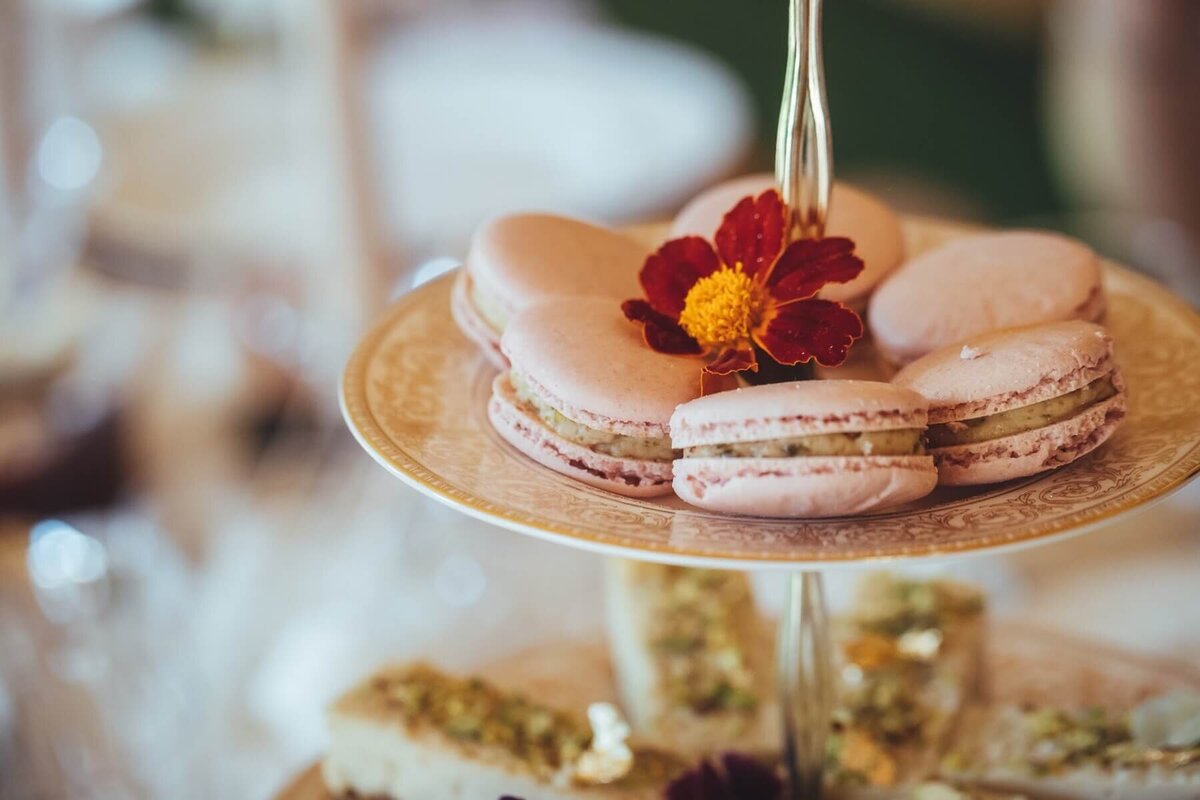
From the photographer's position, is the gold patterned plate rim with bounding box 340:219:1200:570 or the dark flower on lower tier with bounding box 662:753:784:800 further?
the dark flower on lower tier with bounding box 662:753:784:800

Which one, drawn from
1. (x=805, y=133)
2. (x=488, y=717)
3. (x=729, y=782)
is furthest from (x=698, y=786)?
(x=805, y=133)

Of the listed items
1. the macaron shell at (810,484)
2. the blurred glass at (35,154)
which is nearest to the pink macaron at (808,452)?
the macaron shell at (810,484)

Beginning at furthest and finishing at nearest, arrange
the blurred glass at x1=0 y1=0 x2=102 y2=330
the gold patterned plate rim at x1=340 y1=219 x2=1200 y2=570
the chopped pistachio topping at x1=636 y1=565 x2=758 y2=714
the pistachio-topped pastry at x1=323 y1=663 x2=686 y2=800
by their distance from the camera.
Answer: the blurred glass at x1=0 y1=0 x2=102 y2=330
the chopped pistachio topping at x1=636 y1=565 x2=758 y2=714
the pistachio-topped pastry at x1=323 y1=663 x2=686 y2=800
the gold patterned plate rim at x1=340 y1=219 x2=1200 y2=570

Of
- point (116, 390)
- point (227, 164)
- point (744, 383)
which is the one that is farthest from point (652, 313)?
point (116, 390)

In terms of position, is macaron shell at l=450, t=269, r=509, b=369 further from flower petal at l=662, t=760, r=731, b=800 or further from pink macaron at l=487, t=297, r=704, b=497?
flower petal at l=662, t=760, r=731, b=800

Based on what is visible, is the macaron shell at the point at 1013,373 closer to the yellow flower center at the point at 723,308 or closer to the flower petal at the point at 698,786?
the yellow flower center at the point at 723,308

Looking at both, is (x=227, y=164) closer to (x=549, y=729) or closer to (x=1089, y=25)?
(x=549, y=729)

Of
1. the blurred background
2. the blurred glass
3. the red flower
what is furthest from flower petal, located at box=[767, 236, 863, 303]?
the blurred glass

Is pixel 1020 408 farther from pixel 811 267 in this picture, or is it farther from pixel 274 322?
pixel 274 322
